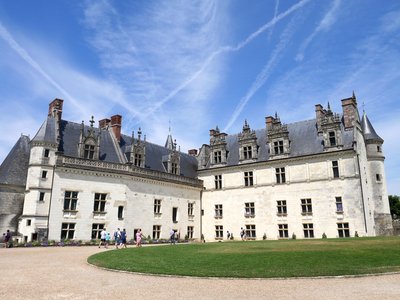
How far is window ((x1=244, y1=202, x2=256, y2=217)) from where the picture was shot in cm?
3362

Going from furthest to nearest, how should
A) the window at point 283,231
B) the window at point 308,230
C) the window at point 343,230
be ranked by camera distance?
the window at point 283,231 < the window at point 308,230 < the window at point 343,230

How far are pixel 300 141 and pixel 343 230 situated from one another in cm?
935

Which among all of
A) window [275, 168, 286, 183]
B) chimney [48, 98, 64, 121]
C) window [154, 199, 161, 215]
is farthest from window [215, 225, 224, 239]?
chimney [48, 98, 64, 121]

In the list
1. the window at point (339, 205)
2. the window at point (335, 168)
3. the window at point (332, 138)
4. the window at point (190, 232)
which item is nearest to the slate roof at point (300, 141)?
the window at point (332, 138)

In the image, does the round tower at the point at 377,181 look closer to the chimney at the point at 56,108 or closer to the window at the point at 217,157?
the window at the point at 217,157

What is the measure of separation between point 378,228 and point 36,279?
29.2m

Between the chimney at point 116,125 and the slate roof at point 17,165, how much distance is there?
7757 mm

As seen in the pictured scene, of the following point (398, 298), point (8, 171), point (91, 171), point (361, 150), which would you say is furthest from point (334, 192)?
point (8, 171)

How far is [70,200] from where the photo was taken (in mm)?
25906

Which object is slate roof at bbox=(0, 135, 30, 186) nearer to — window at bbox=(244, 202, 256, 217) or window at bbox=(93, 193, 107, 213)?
window at bbox=(93, 193, 107, 213)

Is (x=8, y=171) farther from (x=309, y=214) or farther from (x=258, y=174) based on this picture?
(x=309, y=214)

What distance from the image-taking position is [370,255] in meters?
13.3

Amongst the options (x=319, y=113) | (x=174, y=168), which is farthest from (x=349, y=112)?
(x=174, y=168)

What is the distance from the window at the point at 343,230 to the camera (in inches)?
1104
